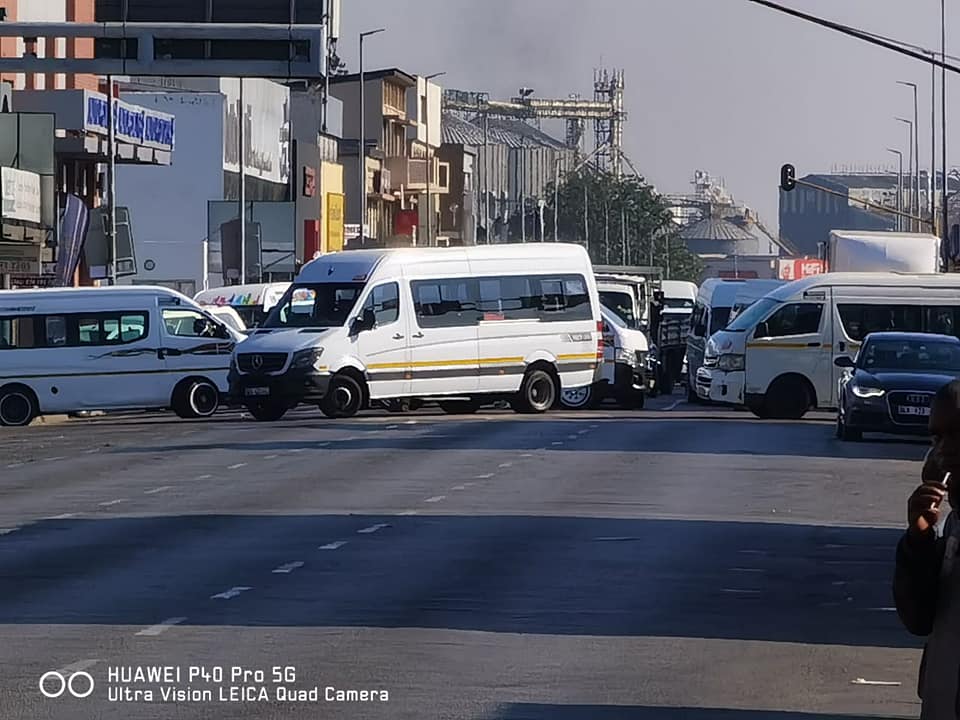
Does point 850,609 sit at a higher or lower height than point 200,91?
A: lower

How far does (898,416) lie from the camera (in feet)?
94.4

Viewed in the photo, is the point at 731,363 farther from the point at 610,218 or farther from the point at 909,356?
the point at 610,218

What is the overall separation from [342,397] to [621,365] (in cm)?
723

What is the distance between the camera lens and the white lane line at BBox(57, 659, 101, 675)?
1013 cm

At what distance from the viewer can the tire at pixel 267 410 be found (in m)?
36.0

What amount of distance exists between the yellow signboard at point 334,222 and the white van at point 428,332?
65403mm

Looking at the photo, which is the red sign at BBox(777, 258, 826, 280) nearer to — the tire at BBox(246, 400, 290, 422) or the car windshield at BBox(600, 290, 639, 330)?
the car windshield at BBox(600, 290, 639, 330)

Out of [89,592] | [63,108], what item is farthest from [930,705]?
[63,108]

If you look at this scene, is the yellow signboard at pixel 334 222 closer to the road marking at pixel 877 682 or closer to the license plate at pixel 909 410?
the license plate at pixel 909 410

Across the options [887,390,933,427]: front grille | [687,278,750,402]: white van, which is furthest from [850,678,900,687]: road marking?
[687,278,750,402]: white van

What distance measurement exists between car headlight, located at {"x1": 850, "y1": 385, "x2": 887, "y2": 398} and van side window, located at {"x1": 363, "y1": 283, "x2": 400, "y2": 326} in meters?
9.26

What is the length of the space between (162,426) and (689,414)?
9260mm

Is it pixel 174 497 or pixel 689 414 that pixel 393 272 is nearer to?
pixel 689 414

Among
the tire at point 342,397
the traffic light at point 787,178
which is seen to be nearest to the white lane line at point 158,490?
the tire at point 342,397
